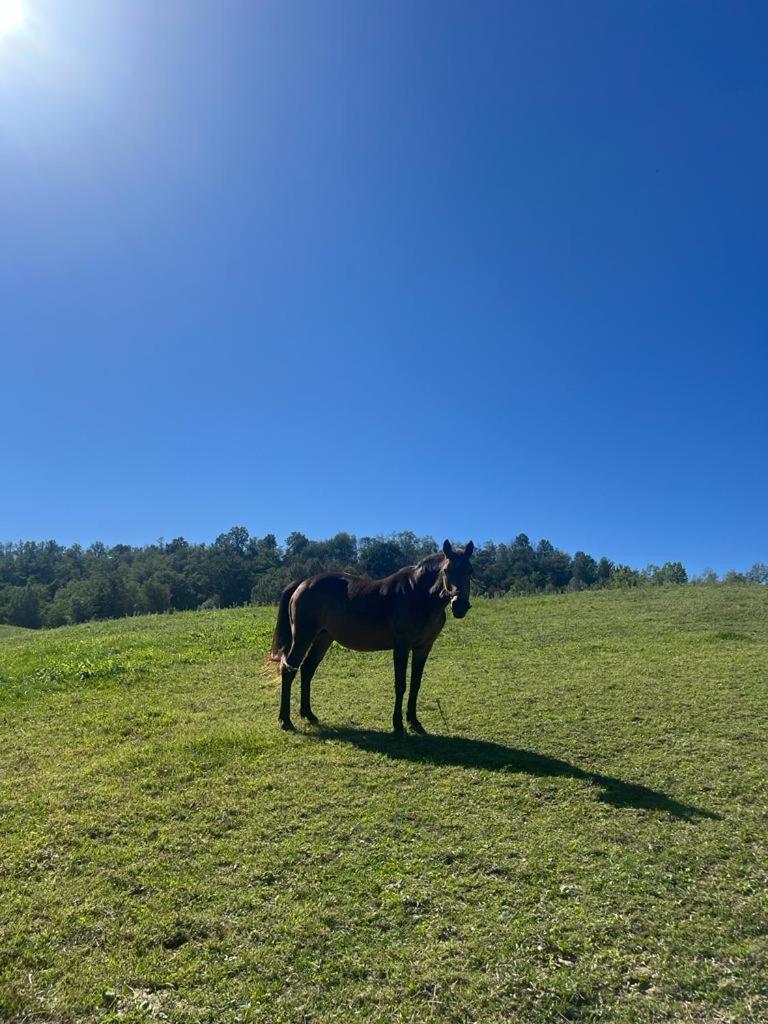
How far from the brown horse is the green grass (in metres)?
0.68

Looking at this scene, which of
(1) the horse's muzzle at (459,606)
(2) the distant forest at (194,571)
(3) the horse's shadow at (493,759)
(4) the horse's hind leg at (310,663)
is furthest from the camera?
(2) the distant forest at (194,571)

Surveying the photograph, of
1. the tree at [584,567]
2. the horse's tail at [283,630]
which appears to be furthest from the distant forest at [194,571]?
the horse's tail at [283,630]

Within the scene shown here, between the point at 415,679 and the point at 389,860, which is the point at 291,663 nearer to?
the point at 415,679

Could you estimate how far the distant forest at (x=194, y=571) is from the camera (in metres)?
63.7

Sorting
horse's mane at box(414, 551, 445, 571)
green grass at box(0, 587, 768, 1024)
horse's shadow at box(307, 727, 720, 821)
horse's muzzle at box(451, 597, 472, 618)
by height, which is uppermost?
horse's mane at box(414, 551, 445, 571)

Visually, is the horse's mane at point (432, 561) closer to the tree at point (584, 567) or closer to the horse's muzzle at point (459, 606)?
the horse's muzzle at point (459, 606)

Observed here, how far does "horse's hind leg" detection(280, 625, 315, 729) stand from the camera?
7348mm

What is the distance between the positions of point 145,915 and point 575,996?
242 cm

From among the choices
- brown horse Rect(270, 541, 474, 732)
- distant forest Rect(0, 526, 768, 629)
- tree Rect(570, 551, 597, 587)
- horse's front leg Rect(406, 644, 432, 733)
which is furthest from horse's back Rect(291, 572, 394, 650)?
tree Rect(570, 551, 597, 587)

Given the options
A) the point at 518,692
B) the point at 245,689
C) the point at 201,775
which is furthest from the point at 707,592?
the point at 201,775

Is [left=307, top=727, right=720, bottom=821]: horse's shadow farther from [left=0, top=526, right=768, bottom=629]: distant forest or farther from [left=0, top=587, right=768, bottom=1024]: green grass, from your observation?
[left=0, top=526, right=768, bottom=629]: distant forest

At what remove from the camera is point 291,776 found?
18.2 ft

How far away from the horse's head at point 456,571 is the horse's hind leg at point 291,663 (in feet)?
6.70

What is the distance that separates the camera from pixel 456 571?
21.6ft
